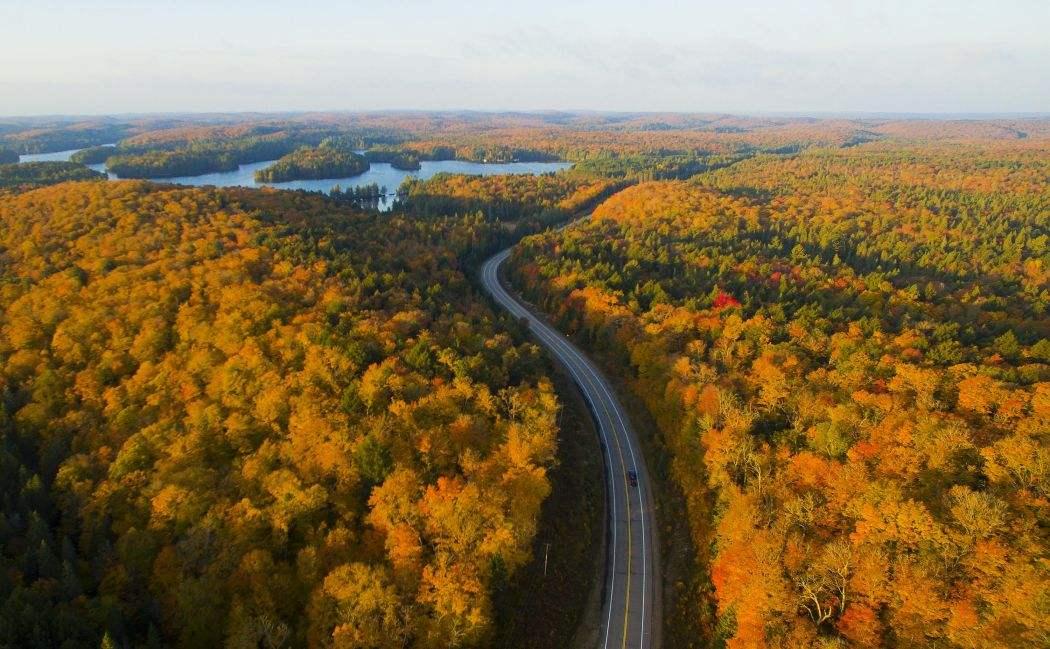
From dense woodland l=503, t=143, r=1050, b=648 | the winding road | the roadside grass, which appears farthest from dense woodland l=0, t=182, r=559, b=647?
dense woodland l=503, t=143, r=1050, b=648

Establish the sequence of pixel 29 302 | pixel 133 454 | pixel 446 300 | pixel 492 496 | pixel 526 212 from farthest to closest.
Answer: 1. pixel 526 212
2. pixel 446 300
3. pixel 29 302
4. pixel 133 454
5. pixel 492 496

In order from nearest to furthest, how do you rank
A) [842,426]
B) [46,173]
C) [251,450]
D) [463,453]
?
1. [463,453]
2. [842,426]
3. [251,450]
4. [46,173]

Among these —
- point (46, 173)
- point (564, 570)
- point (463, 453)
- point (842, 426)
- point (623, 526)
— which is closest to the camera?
point (564, 570)

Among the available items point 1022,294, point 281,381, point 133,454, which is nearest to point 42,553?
point 133,454

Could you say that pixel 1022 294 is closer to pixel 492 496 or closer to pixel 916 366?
pixel 916 366

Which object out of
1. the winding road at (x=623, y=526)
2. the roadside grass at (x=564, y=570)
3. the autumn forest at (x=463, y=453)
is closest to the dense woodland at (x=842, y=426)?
the autumn forest at (x=463, y=453)

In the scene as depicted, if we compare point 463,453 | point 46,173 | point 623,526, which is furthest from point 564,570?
point 46,173

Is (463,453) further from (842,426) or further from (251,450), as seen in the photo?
(842,426)
